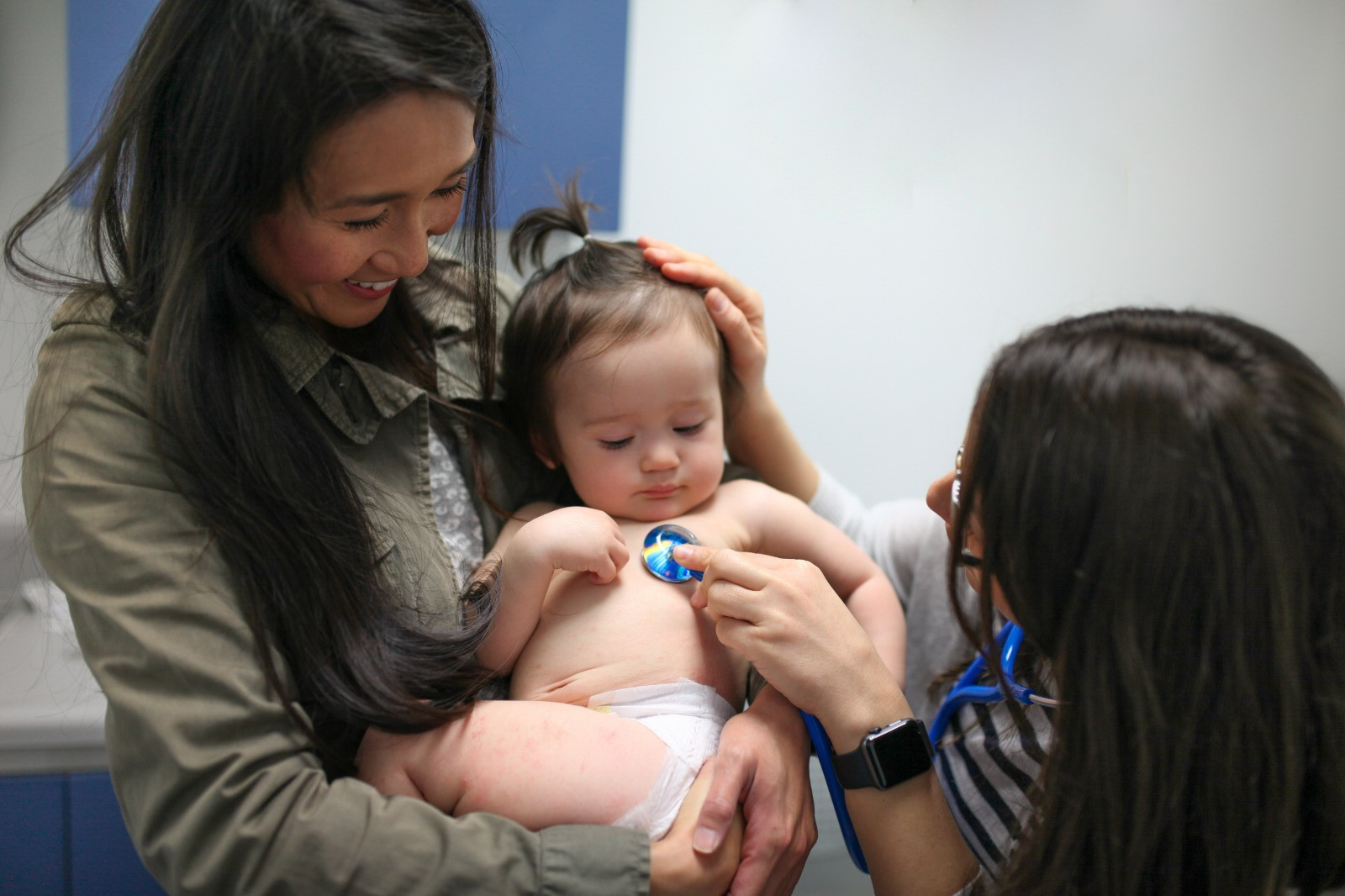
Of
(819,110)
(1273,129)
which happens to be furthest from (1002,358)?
(1273,129)

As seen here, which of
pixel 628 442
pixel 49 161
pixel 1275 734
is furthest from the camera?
pixel 49 161

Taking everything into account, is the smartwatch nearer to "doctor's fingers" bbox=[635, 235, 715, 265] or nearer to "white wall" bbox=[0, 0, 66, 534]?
"doctor's fingers" bbox=[635, 235, 715, 265]

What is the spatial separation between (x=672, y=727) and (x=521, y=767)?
19cm

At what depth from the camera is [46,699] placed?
1374 mm

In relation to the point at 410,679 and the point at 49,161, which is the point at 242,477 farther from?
the point at 49,161

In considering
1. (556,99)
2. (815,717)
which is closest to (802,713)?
(815,717)

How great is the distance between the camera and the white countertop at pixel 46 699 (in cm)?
132

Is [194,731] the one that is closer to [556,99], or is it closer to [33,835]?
[33,835]

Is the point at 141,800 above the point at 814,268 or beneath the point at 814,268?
beneath

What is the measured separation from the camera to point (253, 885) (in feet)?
2.85

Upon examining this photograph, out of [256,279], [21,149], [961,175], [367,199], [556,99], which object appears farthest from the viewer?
[961,175]

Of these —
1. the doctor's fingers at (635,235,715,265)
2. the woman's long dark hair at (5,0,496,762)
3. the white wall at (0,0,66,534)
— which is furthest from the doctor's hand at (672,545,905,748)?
the white wall at (0,0,66,534)

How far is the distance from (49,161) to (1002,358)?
1610 millimetres

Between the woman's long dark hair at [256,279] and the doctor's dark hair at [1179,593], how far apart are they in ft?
2.16
